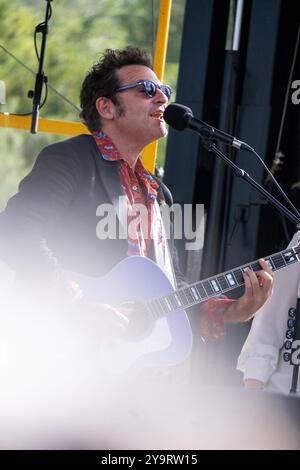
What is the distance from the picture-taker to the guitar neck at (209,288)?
3.05 metres

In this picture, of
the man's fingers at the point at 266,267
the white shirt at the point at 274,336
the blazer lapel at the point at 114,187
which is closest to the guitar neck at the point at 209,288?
the man's fingers at the point at 266,267

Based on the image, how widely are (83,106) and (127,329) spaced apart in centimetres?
98

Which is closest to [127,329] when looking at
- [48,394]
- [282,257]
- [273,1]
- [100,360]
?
[100,360]

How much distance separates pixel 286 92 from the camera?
425cm

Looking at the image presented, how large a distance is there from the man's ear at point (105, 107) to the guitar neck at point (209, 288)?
0.71 m

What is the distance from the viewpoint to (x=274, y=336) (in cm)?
339

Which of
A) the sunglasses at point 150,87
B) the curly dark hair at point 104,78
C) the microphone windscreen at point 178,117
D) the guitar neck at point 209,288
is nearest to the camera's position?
the microphone windscreen at point 178,117

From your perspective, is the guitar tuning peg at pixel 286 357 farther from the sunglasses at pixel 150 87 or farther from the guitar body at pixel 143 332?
the sunglasses at pixel 150 87

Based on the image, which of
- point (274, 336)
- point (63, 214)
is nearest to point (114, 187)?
point (63, 214)

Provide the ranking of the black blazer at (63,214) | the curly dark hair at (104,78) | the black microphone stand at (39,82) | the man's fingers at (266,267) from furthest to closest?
the black microphone stand at (39,82), the curly dark hair at (104,78), the man's fingers at (266,267), the black blazer at (63,214)

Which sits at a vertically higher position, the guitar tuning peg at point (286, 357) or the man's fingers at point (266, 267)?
the man's fingers at point (266, 267)

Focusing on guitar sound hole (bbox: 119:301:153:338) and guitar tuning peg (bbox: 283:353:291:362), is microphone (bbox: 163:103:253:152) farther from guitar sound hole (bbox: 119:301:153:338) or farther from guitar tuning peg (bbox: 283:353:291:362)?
guitar tuning peg (bbox: 283:353:291:362)

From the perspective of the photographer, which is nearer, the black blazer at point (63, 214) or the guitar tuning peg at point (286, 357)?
the black blazer at point (63, 214)

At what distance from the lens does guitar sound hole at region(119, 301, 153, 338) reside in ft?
9.68
